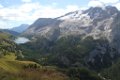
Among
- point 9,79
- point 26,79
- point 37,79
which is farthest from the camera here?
point 37,79

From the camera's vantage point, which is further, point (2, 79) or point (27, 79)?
point (27, 79)

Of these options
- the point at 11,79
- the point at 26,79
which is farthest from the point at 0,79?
the point at 26,79

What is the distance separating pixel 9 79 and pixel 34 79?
35.9m

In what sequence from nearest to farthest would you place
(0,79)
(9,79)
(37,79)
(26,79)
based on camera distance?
1. (0,79)
2. (9,79)
3. (26,79)
4. (37,79)

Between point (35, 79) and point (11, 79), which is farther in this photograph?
point (35, 79)

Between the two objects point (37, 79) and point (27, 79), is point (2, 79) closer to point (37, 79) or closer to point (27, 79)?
point (27, 79)

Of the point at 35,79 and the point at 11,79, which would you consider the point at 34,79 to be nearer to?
the point at 35,79

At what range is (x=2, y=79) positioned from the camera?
134 meters

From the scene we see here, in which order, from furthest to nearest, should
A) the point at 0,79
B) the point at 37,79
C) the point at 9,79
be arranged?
1. the point at 37,79
2. the point at 9,79
3. the point at 0,79

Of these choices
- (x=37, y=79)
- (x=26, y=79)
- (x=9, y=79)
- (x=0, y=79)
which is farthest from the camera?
(x=37, y=79)

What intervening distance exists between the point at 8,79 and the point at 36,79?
3255 centimetres

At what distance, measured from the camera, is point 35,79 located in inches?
6850

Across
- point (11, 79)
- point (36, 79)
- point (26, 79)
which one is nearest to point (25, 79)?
point (26, 79)

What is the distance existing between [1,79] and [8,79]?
957cm
